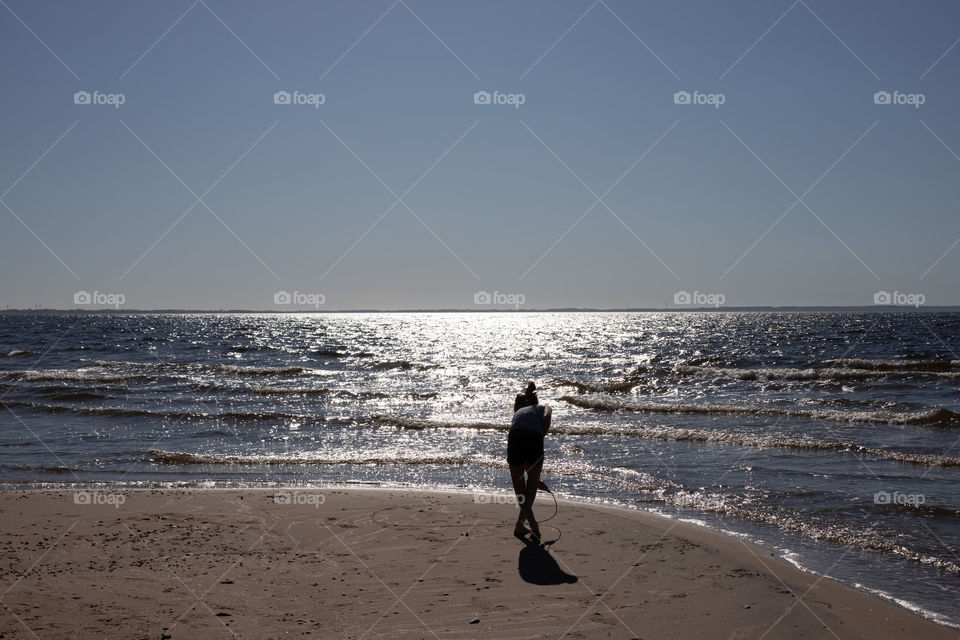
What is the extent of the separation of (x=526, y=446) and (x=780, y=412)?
619 inches

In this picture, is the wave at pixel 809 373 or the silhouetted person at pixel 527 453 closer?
the silhouetted person at pixel 527 453

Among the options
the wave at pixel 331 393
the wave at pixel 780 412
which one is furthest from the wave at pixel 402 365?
the wave at pixel 780 412

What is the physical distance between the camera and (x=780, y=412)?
69.9 ft

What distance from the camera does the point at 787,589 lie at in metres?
6.65

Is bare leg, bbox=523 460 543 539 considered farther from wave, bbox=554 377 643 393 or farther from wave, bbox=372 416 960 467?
wave, bbox=554 377 643 393

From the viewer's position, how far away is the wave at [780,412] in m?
19.6

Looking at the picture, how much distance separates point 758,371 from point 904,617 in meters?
31.0

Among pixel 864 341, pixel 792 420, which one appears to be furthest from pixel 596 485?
pixel 864 341

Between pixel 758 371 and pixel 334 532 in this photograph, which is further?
pixel 758 371

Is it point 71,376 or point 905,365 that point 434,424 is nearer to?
point 71,376

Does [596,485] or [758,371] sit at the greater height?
[758,371]

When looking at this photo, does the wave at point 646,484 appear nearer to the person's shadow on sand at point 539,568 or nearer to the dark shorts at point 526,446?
the dark shorts at point 526,446

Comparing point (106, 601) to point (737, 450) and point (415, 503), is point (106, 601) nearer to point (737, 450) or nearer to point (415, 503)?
point (415, 503)

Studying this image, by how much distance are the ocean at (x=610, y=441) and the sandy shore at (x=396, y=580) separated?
0.83m
